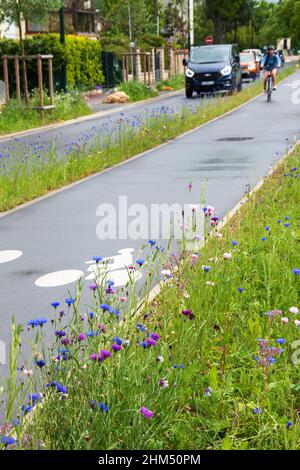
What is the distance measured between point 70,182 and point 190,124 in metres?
9.81

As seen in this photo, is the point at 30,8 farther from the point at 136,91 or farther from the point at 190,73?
the point at 136,91

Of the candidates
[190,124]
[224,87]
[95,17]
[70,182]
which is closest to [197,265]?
[70,182]

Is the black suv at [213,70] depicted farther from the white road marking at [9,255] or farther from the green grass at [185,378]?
the green grass at [185,378]

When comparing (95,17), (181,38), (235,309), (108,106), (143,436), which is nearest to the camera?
(143,436)

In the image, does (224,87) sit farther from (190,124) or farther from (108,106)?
(190,124)

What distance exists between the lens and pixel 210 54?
3872 cm

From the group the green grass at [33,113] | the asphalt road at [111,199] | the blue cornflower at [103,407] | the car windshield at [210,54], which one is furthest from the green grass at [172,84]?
the blue cornflower at [103,407]

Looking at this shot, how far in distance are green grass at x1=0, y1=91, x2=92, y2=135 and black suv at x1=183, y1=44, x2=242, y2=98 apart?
8442 mm

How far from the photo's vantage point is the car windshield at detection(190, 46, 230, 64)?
3812 cm

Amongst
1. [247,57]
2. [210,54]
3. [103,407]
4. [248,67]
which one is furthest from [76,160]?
[247,57]

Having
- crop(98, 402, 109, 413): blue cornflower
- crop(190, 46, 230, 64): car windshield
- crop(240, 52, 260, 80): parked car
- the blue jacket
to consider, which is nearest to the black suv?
crop(190, 46, 230, 64): car windshield

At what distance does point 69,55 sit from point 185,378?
3125 cm

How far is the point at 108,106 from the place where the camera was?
34.8 meters

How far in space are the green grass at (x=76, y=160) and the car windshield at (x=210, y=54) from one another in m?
14.3
